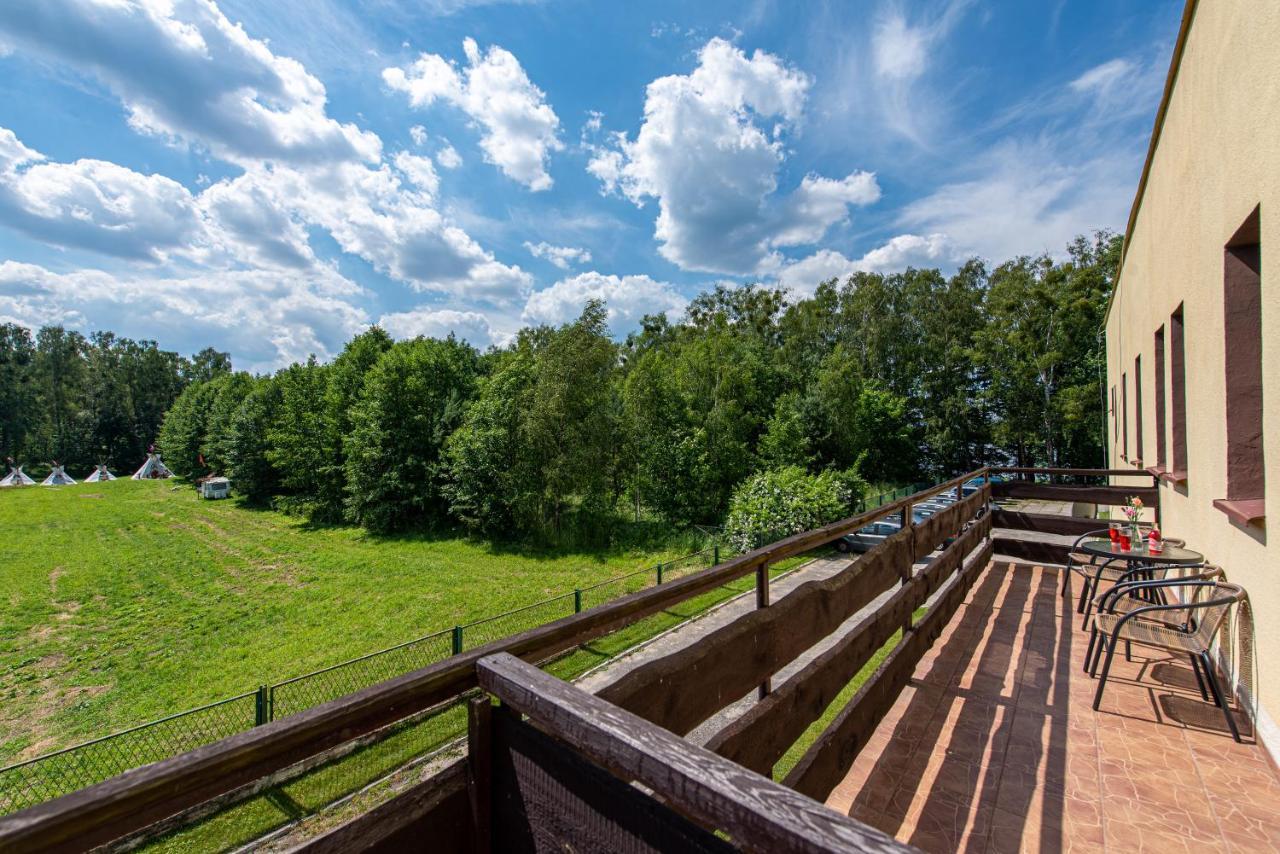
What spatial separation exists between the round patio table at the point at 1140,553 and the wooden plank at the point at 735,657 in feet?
8.66

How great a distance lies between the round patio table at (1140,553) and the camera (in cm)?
338

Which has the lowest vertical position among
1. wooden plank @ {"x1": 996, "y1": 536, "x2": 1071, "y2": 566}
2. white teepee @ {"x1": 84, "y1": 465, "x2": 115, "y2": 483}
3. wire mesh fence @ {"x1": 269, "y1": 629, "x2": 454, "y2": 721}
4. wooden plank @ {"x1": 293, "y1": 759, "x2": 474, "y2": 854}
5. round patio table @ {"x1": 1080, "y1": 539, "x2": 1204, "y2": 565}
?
wire mesh fence @ {"x1": 269, "y1": 629, "x2": 454, "y2": 721}

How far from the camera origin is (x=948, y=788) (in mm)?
2297

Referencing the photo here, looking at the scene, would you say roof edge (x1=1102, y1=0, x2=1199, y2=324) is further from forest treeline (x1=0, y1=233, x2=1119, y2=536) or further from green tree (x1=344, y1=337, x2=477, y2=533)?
green tree (x1=344, y1=337, x2=477, y2=533)

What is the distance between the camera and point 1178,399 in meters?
4.14

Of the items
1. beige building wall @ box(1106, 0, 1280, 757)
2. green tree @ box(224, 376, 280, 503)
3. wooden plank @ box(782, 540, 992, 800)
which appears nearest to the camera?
wooden plank @ box(782, 540, 992, 800)

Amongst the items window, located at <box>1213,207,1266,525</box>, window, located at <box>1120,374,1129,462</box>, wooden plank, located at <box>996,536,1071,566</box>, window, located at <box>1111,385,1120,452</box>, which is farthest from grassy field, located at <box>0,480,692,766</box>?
window, located at <box>1111,385,1120,452</box>

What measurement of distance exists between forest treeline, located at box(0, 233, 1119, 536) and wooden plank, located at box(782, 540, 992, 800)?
13.3m

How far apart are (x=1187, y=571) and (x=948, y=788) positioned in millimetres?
2648

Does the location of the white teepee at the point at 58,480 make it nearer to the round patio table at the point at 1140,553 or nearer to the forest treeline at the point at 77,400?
the forest treeline at the point at 77,400

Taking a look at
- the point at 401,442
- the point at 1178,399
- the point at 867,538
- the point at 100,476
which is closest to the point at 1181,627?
the point at 1178,399

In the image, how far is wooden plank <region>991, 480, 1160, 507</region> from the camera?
5.36 m

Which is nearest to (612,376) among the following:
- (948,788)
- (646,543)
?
(646,543)

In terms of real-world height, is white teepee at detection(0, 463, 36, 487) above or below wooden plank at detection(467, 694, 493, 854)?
below
